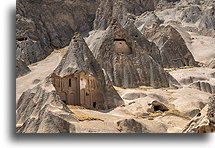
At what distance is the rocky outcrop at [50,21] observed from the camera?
42.8 metres

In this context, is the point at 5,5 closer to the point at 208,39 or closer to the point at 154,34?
the point at 154,34

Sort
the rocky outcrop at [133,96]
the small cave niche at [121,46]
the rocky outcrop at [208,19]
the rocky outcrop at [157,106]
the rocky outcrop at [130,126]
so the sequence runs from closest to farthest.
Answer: the rocky outcrop at [130,126], the rocky outcrop at [157,106], the rocky outcrop at [133,96], the small cave niche at [121,46], the rocky outcrop at [208,19]

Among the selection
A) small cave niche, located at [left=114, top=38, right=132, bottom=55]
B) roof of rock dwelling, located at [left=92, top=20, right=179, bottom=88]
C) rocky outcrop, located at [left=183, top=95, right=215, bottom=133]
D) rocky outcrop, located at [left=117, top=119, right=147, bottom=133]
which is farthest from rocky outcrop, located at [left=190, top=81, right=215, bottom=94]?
rocky outcrop, located at [left=183, top=95, right=215, bottom=133]

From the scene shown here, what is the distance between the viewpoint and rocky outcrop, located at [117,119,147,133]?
13.1 meters

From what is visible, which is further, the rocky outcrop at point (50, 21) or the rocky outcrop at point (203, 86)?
the rocky outcrop at point (50, 21)

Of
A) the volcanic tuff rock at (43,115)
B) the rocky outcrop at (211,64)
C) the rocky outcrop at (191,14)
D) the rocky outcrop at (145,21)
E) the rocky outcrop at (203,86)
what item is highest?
the rocky outcrop at (191,14)

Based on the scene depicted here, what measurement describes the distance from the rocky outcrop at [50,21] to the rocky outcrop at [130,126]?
27148mm

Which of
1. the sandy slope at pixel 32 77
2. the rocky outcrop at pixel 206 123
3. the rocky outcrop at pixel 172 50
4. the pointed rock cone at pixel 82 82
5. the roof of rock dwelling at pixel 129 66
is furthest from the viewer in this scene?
the rocky outcrop at pixel 172 50

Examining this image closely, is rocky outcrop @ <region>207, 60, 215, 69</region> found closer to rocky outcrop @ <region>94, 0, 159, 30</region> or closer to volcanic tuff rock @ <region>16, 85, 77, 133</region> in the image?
rocky outcrop @ <region>94, 0, 159, 30</region>

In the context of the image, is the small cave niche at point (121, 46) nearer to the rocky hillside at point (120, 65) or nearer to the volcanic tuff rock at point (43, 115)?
the rocky hillside at point (120, 65)

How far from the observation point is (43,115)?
13.0 m

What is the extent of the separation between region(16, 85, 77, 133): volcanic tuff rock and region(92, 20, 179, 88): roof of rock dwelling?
12391 mm

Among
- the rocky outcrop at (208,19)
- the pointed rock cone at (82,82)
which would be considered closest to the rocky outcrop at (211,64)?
the rocky outcrop at (208,19)
